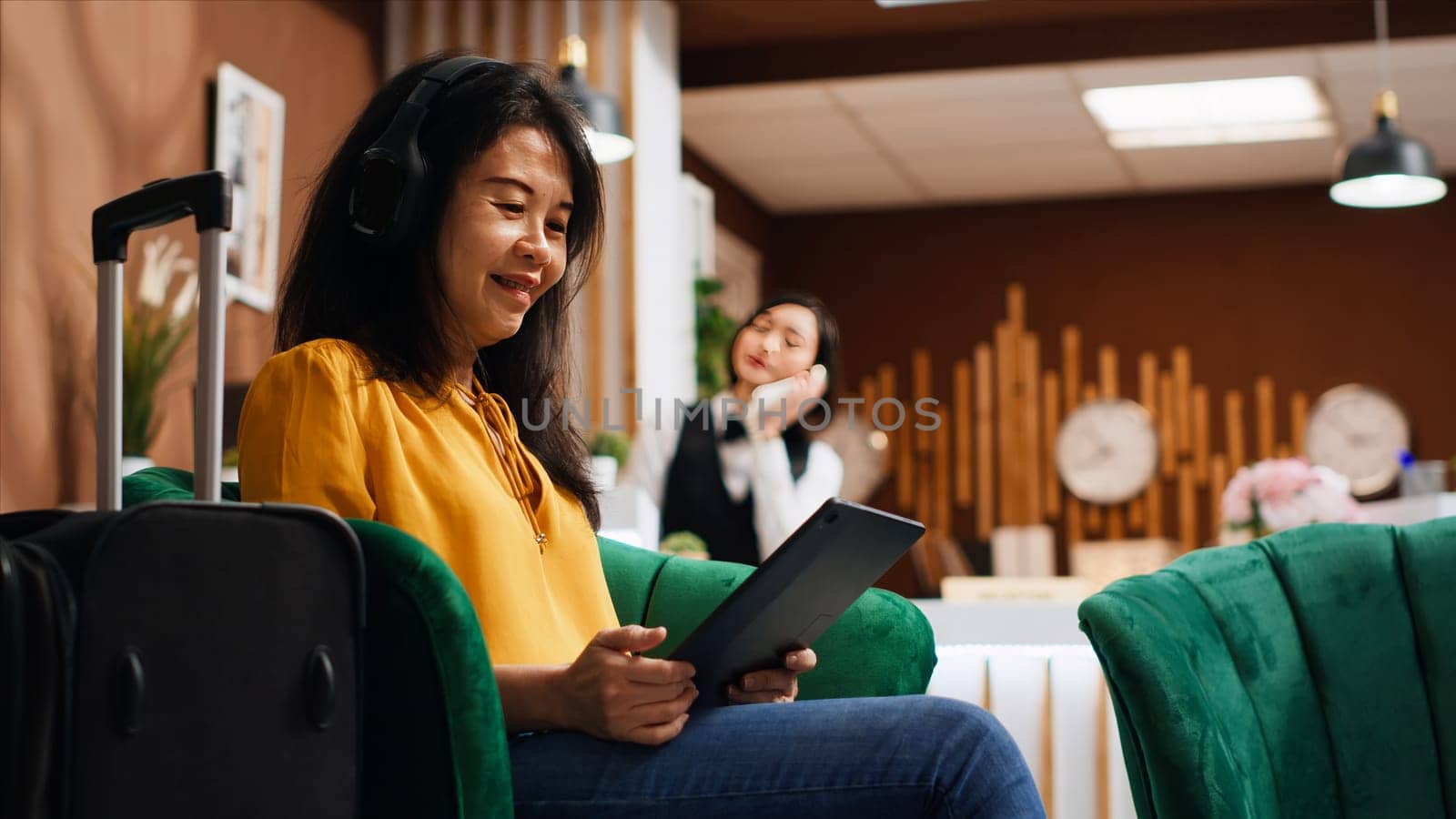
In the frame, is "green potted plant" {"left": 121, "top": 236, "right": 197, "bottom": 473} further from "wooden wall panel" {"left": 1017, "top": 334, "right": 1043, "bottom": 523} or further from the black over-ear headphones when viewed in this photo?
"wooden wall panel" {"left": 1017, "top": 334, "right": 1043, "bottom": 523}

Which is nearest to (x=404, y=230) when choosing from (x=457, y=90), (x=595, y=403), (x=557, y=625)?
(x=457, y=90)

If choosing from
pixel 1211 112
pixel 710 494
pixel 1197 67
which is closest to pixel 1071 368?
pixel 1211 112

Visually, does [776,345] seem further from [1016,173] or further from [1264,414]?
[1264,414]

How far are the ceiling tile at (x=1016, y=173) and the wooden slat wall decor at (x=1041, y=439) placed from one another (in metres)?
0.61

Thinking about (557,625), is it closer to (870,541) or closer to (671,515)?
→ (870,541)

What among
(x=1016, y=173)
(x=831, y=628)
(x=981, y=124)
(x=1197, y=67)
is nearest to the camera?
(x=831, y=628)

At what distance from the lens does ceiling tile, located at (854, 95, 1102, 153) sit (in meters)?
6.53

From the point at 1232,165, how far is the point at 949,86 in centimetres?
218

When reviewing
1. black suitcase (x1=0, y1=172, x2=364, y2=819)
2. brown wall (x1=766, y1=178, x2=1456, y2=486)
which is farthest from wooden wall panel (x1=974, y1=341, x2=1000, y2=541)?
black suitcase (x1=0, y1=172, x2=364, y2=819)

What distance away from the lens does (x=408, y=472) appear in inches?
49.8

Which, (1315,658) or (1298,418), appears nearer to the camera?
(1315,658)

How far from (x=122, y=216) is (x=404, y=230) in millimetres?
259

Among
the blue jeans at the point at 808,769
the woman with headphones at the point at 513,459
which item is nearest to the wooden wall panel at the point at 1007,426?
the woman with headphones at the point at 513,459

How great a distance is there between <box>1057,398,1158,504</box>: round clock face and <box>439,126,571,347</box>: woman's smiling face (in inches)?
277
